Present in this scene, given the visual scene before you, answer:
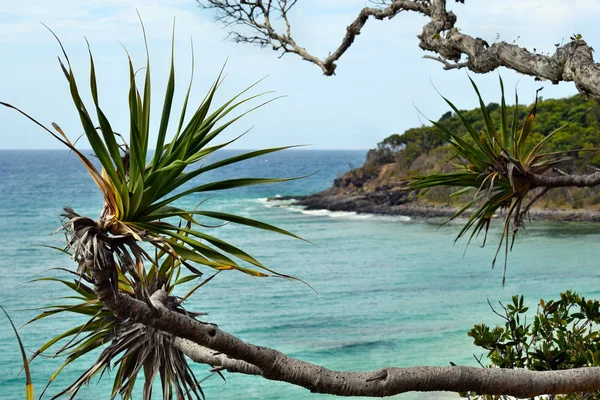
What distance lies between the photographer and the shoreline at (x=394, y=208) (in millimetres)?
36812

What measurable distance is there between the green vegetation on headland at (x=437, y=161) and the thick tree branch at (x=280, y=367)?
114 feet

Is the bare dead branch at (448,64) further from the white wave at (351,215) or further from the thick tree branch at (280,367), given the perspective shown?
the white wave at (351,215)

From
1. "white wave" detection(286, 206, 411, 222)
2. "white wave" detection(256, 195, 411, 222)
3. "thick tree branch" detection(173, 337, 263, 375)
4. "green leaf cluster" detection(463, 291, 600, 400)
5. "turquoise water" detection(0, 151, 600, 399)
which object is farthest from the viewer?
"white wave" detection(256, 195, 411, 222)

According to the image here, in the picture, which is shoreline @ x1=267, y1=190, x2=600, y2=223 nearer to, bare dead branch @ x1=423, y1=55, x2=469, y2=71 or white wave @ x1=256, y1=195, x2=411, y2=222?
white wave @ x1=256, y1=195, x2=411, y2=222

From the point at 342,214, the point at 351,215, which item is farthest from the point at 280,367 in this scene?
the point at 342,214

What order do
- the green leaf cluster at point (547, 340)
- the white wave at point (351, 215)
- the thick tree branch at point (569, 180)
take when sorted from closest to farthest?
1. the green leaf cluster at point (547, 340)
2. the thick tree branch at point (569, 180)
3. the white wave at point (351, 215)

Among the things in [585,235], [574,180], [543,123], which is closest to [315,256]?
[585,235]

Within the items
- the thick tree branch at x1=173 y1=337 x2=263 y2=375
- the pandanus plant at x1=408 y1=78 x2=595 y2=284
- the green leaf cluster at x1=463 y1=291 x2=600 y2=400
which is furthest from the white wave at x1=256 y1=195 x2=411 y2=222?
the thick tree branch at x1=173 y1=337 x2=263 y2=375

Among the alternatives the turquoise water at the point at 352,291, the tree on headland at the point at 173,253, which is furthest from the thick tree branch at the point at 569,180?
the turquoise water at the point at 352,291

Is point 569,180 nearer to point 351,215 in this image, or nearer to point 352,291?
point 352,291

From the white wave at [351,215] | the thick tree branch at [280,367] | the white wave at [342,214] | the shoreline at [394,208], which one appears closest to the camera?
the thick tree branch at [280,367]

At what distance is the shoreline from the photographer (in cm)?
3681

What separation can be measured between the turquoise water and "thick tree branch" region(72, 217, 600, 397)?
9.38 metres

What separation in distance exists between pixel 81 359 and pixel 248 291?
28.9ft
